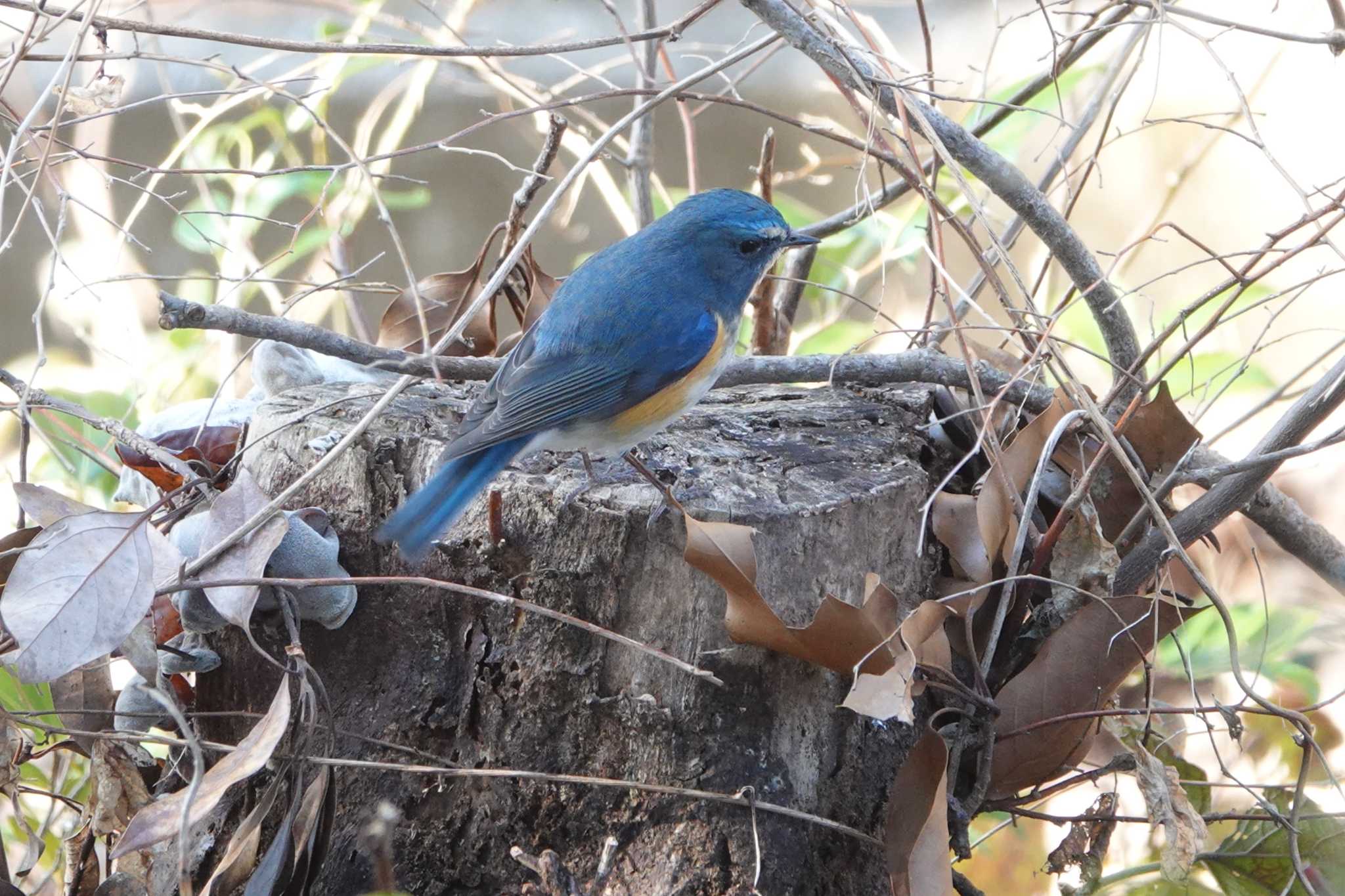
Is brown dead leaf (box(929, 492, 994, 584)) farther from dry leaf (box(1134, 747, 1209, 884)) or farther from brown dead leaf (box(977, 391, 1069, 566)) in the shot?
dry leaf (box(1134, 747, 1209, 884))

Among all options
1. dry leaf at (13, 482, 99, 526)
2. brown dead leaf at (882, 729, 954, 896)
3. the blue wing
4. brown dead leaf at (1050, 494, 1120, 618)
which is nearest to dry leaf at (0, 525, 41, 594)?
dry leaf at (13, 482, 99, 526)

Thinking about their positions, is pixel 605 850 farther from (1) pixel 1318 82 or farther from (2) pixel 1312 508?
(1) pixel 1318 82

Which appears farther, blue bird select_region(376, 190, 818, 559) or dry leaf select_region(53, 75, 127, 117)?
dry leaf select_region(53, 75, 127, 117)

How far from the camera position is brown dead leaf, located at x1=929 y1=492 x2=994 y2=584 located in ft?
5.85

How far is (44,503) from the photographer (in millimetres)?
1655

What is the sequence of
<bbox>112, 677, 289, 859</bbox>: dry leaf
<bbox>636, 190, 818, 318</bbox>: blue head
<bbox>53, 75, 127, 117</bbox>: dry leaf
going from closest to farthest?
<bbox>112, 677, 289, 859</bbox>: dry leaf
<bbox>53, 75, 127, 117</bbox>: dry leaf
<bbox>636, 190, 818, 318</bbox>: blue head

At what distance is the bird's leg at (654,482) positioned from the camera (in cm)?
159

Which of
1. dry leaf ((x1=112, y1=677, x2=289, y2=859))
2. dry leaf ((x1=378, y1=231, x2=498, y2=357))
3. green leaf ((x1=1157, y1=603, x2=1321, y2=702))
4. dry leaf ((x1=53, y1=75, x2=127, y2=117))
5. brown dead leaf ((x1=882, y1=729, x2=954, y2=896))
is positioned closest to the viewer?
dry leaf ((x1=112, y1=677, x2=289, y2=859))

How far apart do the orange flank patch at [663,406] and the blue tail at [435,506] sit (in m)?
0.29

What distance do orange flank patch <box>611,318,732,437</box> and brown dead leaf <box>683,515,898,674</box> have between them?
397mm

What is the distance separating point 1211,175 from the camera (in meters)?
4.13

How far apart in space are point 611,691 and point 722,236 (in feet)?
3.20

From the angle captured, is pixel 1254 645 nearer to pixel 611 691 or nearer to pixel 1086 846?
pixel 1086 846

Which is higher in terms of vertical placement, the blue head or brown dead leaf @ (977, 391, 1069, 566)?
the blue head
